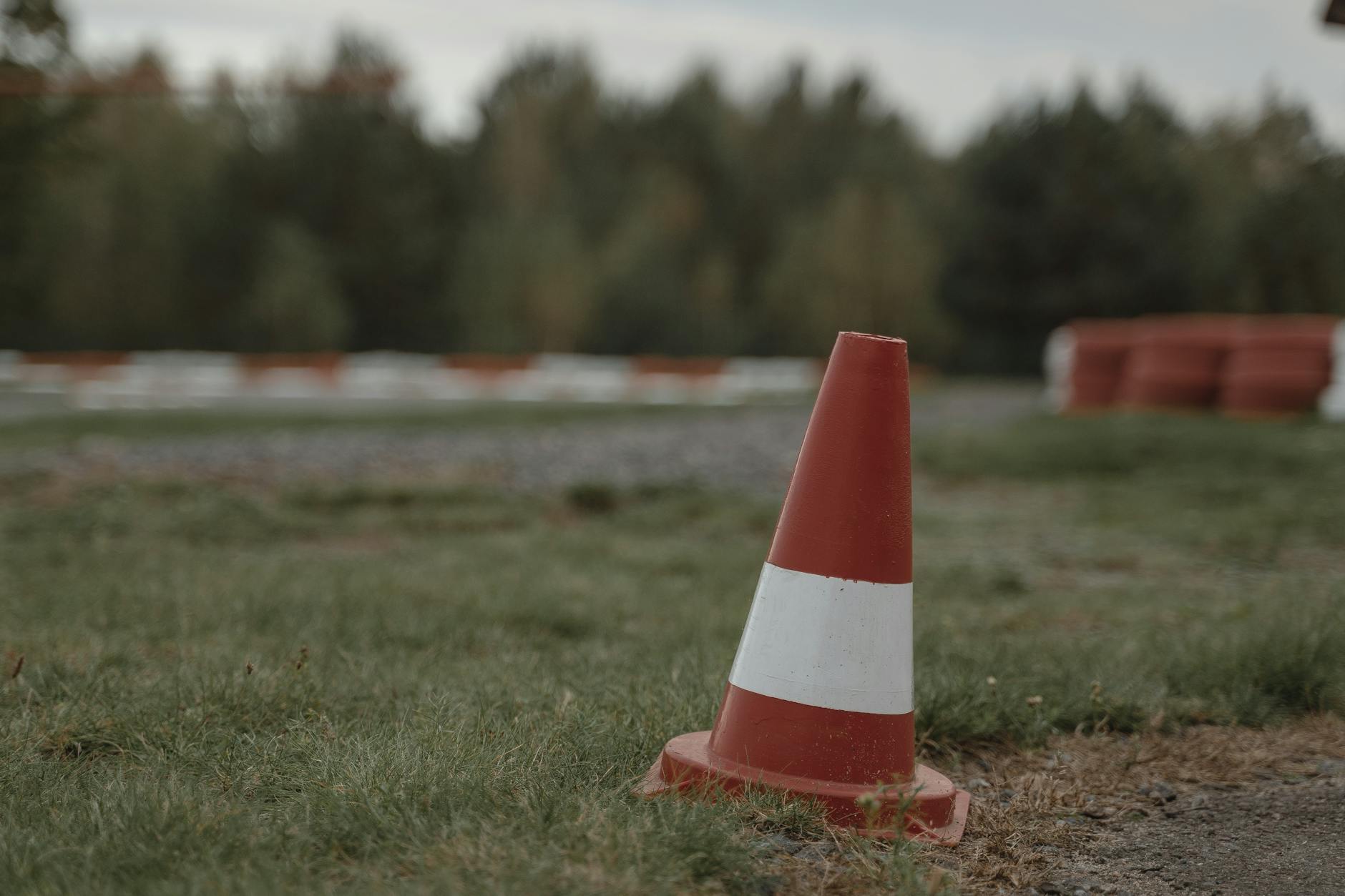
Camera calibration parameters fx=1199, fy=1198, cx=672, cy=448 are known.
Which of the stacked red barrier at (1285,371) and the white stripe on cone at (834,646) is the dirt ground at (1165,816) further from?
the stacked red barrier at (1285,371)

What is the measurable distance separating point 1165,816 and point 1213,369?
39.0 ft

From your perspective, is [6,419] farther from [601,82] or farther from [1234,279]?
[601,82]

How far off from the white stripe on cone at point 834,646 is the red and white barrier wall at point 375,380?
18126mm

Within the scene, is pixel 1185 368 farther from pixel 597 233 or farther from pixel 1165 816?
pixel 597 233

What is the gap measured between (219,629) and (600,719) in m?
1.84

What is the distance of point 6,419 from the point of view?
1401 centimetres

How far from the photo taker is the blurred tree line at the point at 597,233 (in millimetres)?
37094

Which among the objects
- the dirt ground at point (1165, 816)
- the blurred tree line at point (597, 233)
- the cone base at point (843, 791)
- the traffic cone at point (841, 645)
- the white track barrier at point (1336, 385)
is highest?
the blurred tree line at point (597, 233)

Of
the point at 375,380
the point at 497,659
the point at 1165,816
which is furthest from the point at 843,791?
the point at 375,380

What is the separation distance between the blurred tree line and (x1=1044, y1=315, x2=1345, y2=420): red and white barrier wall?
74.2 feet

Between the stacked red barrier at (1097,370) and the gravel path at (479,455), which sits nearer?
the gravel path at (479,455)

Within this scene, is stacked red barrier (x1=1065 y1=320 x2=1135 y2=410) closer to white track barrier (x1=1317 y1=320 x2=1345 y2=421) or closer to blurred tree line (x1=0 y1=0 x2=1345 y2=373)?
white track barrier (x1=1317 y1=320 x2=1345 y2=421)

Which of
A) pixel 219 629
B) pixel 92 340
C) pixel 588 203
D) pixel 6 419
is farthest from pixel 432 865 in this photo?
pixel 588 203

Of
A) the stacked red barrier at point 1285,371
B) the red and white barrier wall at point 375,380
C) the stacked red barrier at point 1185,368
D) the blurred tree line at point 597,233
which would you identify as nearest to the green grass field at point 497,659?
the stacked red barrier at point 1285,371
